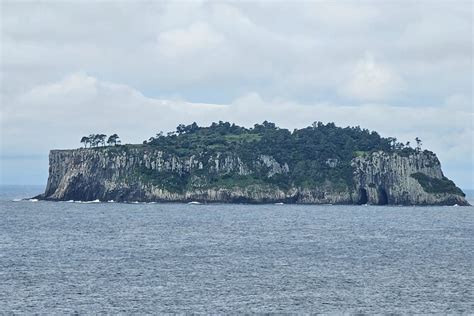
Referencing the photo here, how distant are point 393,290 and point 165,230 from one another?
2955 inches

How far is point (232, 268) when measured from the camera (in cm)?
10206

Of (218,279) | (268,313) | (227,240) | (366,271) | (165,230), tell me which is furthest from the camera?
(165,230)

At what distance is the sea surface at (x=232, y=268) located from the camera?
257 feet

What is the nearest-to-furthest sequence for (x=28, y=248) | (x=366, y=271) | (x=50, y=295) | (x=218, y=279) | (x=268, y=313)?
(x=268, y=313), (x=50, y=295), (x=218, y=279), (x=366, y=271), (x=28, y=248)

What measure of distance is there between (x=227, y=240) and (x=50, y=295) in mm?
59111

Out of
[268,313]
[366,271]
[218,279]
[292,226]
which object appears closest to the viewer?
[268,313]

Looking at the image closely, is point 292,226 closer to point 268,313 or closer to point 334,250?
point 334,250

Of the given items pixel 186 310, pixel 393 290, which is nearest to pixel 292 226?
pixel 393 290

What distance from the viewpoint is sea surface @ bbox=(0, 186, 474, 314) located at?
7844 cm

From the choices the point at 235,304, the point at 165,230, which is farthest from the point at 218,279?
the point at 165,230

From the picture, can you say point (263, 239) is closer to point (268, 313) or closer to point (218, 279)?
point (218, 279)

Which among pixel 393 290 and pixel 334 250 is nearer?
pixel 393 290

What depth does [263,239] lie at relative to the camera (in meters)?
141

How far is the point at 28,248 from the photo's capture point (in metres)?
121
